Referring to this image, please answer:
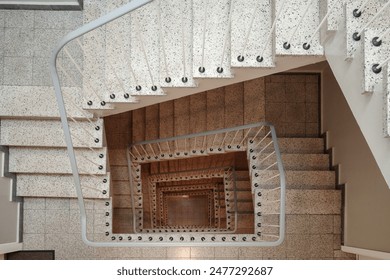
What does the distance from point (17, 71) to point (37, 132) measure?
683 millimetres

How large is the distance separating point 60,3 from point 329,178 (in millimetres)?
3419

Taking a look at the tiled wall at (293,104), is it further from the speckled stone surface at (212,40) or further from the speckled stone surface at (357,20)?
the speckled stone surface at (357,20)

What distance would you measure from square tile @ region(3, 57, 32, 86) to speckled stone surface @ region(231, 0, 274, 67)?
2301 millimetres

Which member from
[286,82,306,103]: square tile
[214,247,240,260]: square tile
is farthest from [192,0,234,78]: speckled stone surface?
[286,82,306,103]: square tile

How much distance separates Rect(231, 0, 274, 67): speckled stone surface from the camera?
2801 millimetres

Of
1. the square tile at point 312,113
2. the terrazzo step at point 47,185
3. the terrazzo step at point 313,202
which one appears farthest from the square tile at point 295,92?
the terrazzo step at point 47,185

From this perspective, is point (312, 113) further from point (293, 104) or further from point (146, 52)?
point (146, 52)

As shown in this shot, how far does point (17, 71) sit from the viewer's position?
4.29 meters

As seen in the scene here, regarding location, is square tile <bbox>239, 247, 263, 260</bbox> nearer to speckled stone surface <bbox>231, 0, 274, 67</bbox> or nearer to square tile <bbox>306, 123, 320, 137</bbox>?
square tile <bbox>306, 123, 320, 137</bbox>

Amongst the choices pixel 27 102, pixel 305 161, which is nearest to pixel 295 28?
pixel 27 102

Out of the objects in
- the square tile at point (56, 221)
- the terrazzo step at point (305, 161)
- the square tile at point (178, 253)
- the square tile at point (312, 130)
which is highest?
the square tile at point (312, 130)

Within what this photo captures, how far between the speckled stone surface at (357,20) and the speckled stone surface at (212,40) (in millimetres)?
821

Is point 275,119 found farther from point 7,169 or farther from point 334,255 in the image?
point 7,169

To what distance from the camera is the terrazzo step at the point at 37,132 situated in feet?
13.2
